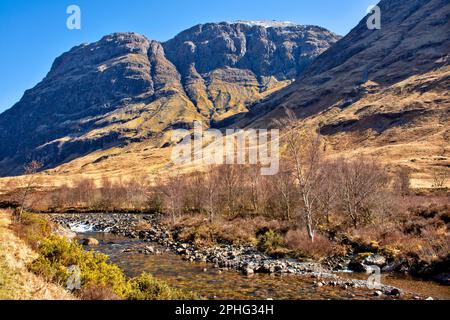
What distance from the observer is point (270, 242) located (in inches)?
1491

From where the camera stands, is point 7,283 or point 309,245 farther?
point 309,245

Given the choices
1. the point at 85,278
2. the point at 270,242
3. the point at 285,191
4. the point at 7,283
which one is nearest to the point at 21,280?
the point at 7,283

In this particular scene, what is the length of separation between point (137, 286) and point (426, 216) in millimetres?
31780

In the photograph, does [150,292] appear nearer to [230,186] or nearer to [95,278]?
[95,278]

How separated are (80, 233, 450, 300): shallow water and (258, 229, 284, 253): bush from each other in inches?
278

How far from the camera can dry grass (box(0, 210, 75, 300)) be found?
47.1 ft

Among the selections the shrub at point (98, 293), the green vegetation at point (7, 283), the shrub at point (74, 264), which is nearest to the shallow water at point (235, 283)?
the shrub at point (74, 264)

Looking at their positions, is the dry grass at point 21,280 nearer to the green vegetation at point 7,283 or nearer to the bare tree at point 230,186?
the green vegetation at point 7,283

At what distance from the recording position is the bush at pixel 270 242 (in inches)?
1452

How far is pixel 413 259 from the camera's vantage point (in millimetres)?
28141

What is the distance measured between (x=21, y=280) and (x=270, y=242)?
25.8 m

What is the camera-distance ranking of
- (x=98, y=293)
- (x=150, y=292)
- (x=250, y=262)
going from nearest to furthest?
(x=98, y=293), (x=150, y=292), (x=250, y=262)

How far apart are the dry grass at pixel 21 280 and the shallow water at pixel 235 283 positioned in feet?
32.3
